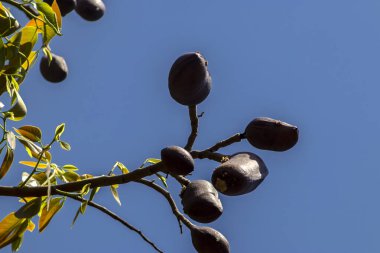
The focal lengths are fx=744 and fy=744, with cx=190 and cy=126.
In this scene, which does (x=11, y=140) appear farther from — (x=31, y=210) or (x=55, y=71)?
(x=55, y=71)

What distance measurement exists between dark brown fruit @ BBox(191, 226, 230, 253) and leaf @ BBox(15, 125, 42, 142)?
45 centimetres

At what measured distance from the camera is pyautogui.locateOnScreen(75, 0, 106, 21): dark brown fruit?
242cm

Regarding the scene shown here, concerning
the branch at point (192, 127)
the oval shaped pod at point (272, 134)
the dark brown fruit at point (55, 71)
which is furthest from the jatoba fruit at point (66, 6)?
the oval shaped pod at point (272, 134)

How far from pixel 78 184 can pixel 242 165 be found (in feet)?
0.93

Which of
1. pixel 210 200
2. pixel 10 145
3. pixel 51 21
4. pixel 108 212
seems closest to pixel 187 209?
pixel 210 200

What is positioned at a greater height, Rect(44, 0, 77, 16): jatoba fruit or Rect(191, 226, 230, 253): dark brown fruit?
Rect(44, 0, 77, 16): jatoba fruit

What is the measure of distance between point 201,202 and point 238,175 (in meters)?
0.09

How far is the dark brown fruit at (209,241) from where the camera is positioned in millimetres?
1378

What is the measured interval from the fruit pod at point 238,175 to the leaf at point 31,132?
1.67 feet

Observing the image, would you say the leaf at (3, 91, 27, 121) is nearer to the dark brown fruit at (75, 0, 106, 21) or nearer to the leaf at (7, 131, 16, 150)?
the leaf at (7, 131, 16, 150)

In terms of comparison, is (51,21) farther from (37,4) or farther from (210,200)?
(210,200)

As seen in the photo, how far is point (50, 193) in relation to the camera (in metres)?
1.25

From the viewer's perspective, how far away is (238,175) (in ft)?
4.13

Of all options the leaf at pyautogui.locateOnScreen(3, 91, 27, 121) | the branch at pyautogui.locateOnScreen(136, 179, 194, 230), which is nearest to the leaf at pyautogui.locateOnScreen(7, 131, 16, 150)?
the leaf at pyautogui.locateOnScreen(3, 91, 27, 121)
